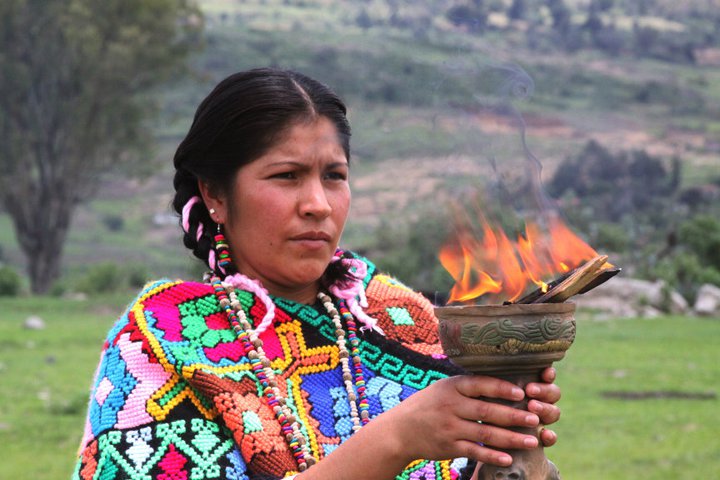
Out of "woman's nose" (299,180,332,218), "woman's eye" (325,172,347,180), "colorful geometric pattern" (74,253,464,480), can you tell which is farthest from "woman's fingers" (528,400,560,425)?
"woman's eye" (325,172,347,180)

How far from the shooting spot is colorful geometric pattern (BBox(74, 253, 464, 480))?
260cm

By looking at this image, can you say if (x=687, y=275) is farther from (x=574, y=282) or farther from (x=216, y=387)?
(x=574, y=282)

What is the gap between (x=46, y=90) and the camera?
28297mm

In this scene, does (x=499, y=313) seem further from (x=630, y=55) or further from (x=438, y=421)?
(x=630, y=55)

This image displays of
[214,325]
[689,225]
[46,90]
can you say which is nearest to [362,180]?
[46,90]

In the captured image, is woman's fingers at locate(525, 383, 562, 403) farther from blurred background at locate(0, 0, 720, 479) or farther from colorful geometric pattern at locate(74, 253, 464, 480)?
colorful geometric pattern at locate(74, 253, 464, 480)

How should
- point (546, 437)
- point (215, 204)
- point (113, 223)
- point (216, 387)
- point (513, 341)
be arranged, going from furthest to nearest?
point (113, 223) < point (215, 204) < point (216, 387) < point (546, 437) < point (513, 341)

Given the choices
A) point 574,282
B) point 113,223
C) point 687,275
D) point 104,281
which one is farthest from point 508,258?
point 113,223

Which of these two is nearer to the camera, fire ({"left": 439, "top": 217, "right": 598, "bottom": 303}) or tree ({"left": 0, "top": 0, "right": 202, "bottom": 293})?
fire ({"left": 439, "top": 217, "right": 598, "bottom": 303})

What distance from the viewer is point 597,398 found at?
1139cm

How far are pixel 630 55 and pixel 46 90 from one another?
42.3m

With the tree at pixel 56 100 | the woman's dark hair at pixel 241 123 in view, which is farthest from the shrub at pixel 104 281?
the woman's dark hair at pixel 241 123

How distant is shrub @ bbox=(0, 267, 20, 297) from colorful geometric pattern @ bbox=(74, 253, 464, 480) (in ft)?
68.3

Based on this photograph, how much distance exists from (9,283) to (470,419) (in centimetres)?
2190
